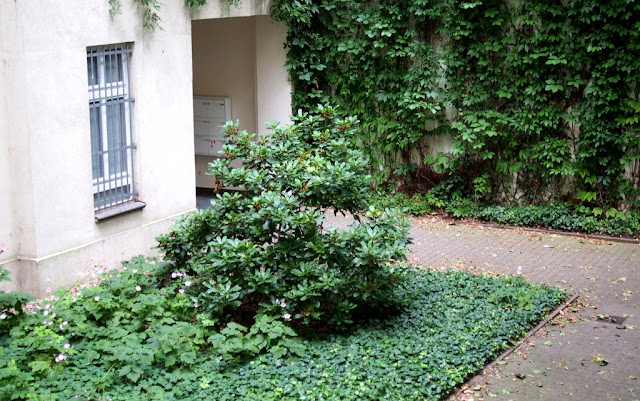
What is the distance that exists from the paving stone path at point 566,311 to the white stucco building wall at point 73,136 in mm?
2931

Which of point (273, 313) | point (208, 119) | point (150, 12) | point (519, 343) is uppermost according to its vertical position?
point (150, 12)

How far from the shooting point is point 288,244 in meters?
7.98

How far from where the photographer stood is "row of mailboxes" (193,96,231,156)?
48.9ft

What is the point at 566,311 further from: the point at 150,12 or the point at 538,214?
the point at 150,12

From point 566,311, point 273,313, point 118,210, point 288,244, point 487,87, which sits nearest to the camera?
point 273,313

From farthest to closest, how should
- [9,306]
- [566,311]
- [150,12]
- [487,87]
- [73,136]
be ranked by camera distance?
[487,87] → [150,12] → [73,136] → [566,311] → [9,306]

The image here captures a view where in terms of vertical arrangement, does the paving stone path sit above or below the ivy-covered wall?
below

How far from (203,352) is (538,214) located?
6731 millimetres

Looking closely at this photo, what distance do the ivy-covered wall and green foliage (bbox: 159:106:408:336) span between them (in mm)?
4997

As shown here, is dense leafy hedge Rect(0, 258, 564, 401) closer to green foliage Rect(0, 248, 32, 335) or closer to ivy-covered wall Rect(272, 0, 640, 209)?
green foliage Rect(0, 248, 32, 335)

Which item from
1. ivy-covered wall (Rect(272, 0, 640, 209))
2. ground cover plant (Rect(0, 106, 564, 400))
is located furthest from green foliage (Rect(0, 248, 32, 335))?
ivy-covered wall (Rect(272, 0, 640, 209))

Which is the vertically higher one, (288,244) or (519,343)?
(288,244)

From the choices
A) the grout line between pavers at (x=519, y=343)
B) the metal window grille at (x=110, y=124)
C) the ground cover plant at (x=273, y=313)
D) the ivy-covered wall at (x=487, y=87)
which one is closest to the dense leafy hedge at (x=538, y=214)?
the ivy-covered wall at (x=487, y=87)

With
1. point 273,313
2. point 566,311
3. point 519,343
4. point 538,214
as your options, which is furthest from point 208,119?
point 519,343
